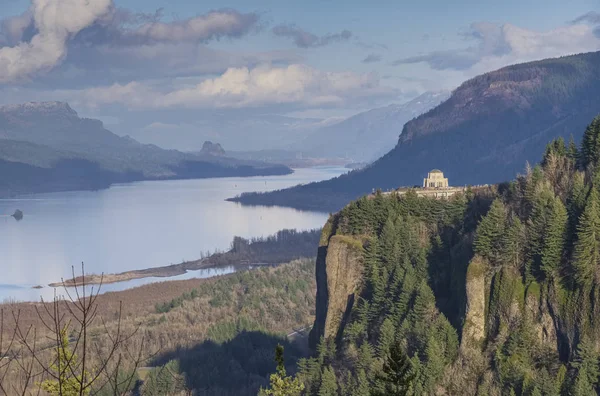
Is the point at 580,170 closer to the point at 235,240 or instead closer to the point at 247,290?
the point at 247,290

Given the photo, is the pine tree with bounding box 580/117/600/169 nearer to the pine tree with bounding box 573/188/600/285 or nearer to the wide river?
the pine tree with bounding box 573/188/600/285

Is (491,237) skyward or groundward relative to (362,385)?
skyward

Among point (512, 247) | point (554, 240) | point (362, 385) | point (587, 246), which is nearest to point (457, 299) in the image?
point (512, 247)

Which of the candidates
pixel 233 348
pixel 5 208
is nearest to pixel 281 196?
pixel 5 208

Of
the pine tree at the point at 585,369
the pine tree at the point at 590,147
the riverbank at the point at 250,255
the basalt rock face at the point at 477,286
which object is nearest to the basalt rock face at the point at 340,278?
the basalt rock face at the point at 477,286

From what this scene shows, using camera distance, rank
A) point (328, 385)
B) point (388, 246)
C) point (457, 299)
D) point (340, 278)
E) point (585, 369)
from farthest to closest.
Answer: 1. point (340, 278)
2. point (388, 246)
3. point (457, 299)
4. point (328, 385)
5. point (585, 369)

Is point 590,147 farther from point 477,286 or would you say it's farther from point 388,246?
point 477,286

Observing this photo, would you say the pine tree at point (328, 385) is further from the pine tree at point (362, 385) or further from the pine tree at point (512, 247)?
the pine tree at point (512, 247)
